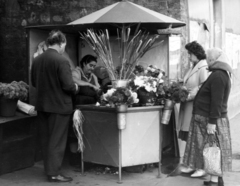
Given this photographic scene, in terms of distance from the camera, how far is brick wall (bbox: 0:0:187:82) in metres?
7.09

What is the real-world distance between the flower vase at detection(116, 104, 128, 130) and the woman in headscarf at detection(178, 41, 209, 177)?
102 cm

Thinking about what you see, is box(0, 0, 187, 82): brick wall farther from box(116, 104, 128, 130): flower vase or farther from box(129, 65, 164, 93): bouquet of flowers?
box(116, 104, 128, 130): flower vase

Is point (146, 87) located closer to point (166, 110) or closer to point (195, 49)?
point (166, 110)

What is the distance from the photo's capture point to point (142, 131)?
527cm

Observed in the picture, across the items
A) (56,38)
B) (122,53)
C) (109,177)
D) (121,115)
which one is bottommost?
(109,177)

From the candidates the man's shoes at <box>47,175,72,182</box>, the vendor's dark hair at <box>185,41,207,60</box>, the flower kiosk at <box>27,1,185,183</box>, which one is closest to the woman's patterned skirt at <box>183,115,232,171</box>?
the flower kiosk at <box>27,1,185,183</box>

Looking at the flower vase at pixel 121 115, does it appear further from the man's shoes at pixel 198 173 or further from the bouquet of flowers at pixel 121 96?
the man's shoes at pixel 198 173

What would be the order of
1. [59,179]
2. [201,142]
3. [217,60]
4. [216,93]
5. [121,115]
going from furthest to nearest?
[59,179] → [201,142] → [121,115] → [217,60] → [216,93]

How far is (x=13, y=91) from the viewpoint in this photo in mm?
5371

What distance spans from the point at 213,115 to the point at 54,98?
1.87 meters

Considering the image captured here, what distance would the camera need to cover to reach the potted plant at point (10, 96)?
17.6ft

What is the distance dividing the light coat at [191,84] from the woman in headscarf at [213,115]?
495 millimetres

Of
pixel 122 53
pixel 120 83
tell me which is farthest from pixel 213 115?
pixel 122 53

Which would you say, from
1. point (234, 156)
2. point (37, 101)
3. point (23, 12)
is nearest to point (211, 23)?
point (234, 156)
